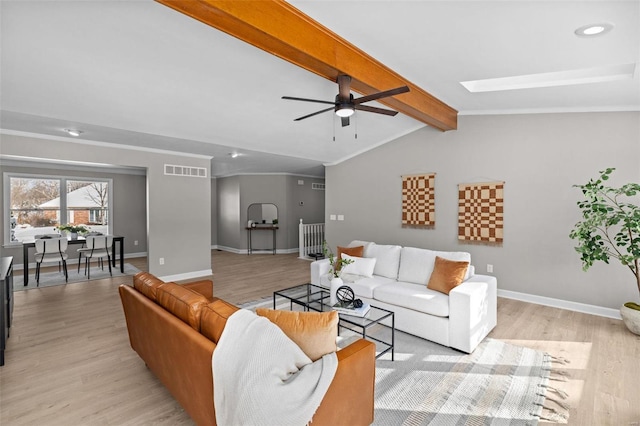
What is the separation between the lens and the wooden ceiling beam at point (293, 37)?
2.01 metres

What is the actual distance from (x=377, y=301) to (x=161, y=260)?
428 cm

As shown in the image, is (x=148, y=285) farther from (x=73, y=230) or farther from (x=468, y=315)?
(x=73, y=230)

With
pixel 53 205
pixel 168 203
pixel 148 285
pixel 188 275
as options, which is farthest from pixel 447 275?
pixel 53 205

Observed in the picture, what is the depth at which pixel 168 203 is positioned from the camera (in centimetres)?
593

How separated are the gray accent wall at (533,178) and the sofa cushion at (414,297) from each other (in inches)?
77.1

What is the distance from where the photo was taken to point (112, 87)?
3.34m

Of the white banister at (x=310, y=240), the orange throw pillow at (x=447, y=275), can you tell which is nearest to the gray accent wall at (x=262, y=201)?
the white banister at (x=310, y=240)

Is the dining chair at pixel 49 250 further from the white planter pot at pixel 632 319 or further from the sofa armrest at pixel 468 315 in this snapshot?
the white planter pot at pixel 632 319

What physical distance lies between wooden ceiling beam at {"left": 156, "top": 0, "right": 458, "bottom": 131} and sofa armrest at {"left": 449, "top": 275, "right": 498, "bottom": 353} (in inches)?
90.7

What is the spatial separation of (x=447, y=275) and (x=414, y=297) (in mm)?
457

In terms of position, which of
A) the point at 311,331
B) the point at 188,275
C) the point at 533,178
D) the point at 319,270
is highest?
the point at 533,178

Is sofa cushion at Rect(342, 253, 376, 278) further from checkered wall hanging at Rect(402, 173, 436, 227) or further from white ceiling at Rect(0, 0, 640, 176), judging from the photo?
white ceiling at Rect(0, 0, 640, 176)

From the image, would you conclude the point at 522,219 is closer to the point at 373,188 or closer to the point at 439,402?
the point at 373,188

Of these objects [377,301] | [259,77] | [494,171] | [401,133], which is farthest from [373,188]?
[259,77]
